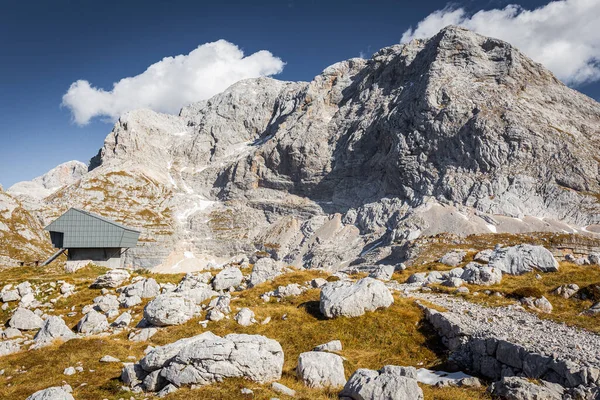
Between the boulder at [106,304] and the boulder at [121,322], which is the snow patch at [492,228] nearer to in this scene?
the boulder at [106,304]

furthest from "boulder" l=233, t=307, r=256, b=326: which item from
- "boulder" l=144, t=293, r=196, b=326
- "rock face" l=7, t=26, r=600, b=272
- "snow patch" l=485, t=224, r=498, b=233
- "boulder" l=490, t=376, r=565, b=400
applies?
"snow patch" l=485, t=224, r=498, b=233

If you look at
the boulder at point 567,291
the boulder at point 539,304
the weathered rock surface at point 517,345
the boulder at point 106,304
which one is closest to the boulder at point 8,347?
the boulder at point 106,304

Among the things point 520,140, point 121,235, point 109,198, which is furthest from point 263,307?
point 109,198

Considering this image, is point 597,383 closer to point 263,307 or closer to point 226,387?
point 226,387

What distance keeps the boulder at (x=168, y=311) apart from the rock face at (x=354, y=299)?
943 centimetres

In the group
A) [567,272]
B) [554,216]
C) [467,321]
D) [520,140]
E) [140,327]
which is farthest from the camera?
[520,140]

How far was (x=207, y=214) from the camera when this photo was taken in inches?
7151

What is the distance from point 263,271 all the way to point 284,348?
18.0 m

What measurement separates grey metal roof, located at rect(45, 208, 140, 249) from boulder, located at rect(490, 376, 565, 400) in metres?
53.6

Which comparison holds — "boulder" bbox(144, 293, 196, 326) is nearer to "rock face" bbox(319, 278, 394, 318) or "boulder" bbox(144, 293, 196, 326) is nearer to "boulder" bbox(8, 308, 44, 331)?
"boulder" bbox(8, 308, 44, 331)

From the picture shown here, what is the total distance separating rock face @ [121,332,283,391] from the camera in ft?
40.7

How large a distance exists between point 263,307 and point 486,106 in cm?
13227

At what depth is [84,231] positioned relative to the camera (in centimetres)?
5141

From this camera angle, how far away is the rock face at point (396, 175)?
360ft
